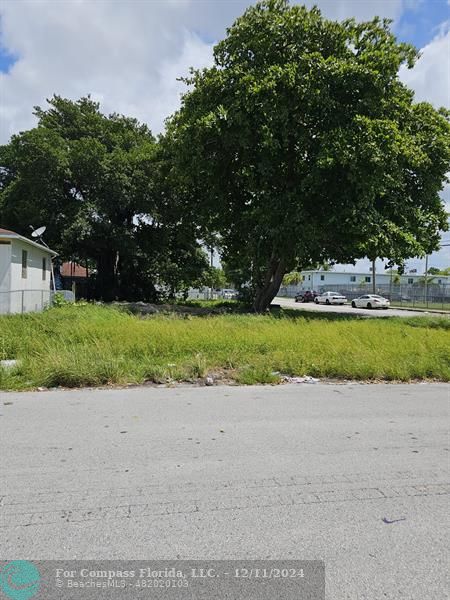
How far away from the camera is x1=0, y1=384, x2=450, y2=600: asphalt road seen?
2717mm

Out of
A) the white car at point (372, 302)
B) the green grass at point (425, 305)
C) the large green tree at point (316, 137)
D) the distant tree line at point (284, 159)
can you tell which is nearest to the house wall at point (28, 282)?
the distant tree line at point (284, 159)

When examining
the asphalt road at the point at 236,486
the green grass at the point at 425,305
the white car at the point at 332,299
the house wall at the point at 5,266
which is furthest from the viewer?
the white car at the point at 332,299

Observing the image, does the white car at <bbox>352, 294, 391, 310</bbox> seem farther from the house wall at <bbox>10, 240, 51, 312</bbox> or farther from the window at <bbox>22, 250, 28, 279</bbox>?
the window at <bbox>22, 250, 28, 279</bbox>

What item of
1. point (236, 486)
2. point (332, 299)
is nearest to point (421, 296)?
point (332, 299)

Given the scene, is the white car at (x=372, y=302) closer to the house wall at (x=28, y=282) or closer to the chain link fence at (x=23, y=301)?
the house wall at (x=28, y=282)

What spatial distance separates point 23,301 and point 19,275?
1.97m

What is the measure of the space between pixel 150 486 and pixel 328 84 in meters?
19.9

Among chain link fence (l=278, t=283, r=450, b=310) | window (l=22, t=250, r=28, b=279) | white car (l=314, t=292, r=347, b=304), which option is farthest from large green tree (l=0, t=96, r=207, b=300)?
chain link fence (l=278, t=283, r=450, b=310)

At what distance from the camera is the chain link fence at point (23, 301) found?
1661 cm

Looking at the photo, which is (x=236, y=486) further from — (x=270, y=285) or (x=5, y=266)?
(x=270, y=285)

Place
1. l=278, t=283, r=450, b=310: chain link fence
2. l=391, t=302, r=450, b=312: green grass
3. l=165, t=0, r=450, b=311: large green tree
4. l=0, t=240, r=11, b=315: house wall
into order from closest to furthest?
1. l=0, t=240, r=11, b=315: house wall
2. l=165, t=0, r=450, b=311: large green tree
3. l=391, t=302, r=450, b=312: green grass
4. l=278, t=283, r=450, b=310: chain link fence

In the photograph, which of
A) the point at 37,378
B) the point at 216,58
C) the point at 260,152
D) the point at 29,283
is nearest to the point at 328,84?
the point at 260,152

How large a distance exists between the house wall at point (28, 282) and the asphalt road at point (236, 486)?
471 inches

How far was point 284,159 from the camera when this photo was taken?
22.0 meters
